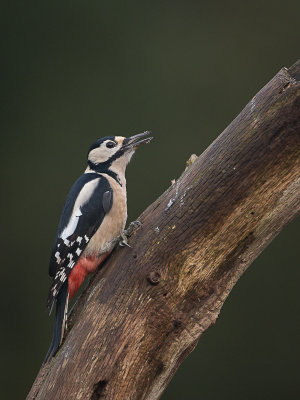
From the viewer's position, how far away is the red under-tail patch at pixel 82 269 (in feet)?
6.57

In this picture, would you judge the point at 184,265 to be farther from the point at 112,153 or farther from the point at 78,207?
the point at 112,153

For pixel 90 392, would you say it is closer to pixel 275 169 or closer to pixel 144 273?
pixel 144 273

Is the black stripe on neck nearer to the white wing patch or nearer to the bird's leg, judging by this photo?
the white wing patch

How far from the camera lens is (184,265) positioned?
160cm

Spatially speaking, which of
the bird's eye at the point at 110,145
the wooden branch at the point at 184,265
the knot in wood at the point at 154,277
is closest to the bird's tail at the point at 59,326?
the wooden branch at the point at 184,265

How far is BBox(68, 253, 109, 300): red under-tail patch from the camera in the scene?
6.57 ft

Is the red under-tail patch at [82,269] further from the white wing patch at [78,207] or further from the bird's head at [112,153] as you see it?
the bird's head at [112,153]

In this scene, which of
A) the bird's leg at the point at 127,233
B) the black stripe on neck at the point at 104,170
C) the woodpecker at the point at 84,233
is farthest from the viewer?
the black stripe on neck at the point at 104,170

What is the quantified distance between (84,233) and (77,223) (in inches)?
1.8

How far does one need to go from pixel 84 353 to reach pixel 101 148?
3.21 feet

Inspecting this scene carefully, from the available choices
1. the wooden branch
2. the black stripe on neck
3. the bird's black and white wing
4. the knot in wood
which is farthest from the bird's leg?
the black stripe on neck

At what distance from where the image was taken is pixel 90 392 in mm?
1594

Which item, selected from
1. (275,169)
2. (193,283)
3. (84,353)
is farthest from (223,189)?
(84,353)

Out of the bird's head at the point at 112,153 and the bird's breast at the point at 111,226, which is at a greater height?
the bird's head at the point at 112,153
